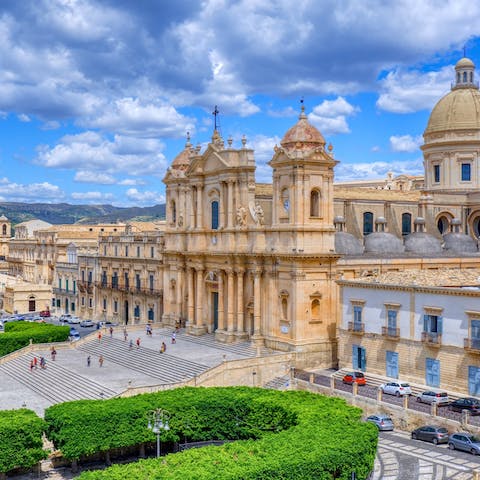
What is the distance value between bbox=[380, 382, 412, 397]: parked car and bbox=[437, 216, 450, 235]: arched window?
28314mm

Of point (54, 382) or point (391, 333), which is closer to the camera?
point (391, 333)

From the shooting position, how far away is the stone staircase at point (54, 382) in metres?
42.6

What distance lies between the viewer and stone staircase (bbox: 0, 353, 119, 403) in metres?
42.6

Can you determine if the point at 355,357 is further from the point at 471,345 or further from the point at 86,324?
the point at 86,324

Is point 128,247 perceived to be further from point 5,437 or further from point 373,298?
point 5,437

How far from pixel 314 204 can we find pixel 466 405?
1781 cm

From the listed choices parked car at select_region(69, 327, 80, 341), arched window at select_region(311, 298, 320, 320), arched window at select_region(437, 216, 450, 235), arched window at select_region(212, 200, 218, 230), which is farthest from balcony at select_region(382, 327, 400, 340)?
parked car at select_region(69, 327, 80, 341)

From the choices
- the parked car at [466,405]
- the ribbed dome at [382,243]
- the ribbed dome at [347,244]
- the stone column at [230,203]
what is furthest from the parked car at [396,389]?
the stone column at [230,203]

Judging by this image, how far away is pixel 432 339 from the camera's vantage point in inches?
1608

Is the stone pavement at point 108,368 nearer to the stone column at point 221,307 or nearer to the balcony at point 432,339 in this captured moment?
the stone column at point 221,307

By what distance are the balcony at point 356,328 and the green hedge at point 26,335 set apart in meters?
25.9

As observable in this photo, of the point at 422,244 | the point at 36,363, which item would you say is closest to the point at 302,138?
the point at 422,244

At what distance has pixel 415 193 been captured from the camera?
70.4 m

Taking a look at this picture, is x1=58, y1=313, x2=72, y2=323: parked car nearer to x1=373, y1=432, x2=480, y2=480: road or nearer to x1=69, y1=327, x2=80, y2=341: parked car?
x1=69, y1=327, x2=80, y2=341: parked car
